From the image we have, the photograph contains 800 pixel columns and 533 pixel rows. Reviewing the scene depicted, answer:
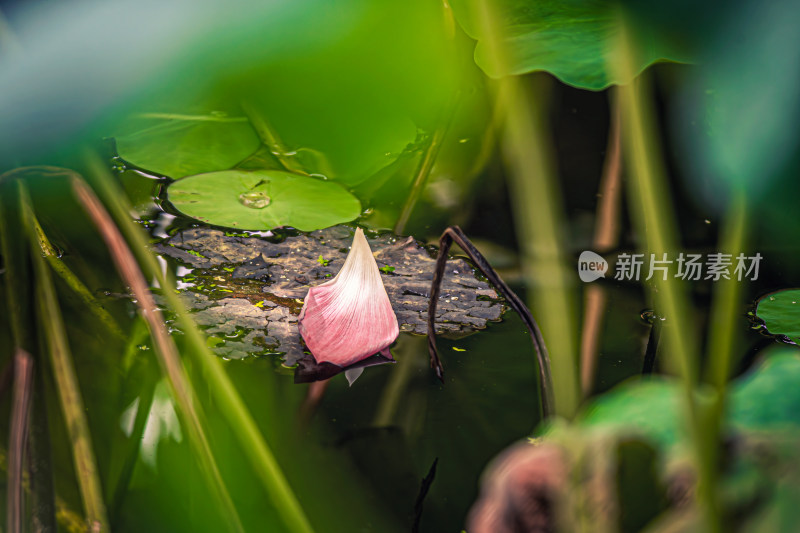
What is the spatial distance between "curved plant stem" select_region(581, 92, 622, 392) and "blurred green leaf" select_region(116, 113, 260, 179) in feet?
1.46

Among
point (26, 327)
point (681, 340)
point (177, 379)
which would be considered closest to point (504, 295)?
point (681, 340)

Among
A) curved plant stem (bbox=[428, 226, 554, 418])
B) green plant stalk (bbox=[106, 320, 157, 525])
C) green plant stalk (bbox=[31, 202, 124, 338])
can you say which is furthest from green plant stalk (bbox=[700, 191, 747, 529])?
green plant stalk (bbox=[31, 202, 124, 338])

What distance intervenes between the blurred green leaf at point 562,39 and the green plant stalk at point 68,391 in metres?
0.41

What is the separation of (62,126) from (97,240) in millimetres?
261

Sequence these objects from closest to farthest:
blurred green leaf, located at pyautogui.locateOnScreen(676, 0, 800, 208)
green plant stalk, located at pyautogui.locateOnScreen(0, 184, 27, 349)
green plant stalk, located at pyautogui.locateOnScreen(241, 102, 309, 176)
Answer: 1. blurred green leaf, located at pyautogui.locateOnScreen(676, 0, 800, 208)
2. green plant stalk, located at pyautogui.locateOnScreen(0, 184, 27, 349)
3. green plant stalk, located at pyautogui.locateOnScreen(241, 102, 309, 176)

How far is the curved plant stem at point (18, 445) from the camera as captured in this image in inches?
13.0

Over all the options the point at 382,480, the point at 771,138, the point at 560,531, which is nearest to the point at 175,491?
the point at 382,480

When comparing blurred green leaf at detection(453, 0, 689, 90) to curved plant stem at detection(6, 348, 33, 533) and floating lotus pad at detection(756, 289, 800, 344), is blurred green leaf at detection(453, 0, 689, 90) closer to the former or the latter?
floating lotus pad at detection(756, 289, 800, 344)

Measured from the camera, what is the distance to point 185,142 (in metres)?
0.70

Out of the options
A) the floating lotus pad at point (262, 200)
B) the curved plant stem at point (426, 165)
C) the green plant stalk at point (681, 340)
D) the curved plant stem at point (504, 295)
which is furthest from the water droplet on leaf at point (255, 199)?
the green plant stalk at point (681, 340)

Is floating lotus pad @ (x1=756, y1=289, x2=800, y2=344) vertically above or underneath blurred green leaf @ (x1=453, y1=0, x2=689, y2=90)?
underneath

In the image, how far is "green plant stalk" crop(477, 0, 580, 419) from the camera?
1.41 ft

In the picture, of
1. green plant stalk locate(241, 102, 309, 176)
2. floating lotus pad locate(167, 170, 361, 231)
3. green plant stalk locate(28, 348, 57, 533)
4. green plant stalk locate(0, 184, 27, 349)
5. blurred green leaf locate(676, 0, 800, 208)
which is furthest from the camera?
green plant stalk locate(241, 102, 309, 176)

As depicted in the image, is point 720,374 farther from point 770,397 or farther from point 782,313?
point 782,313
